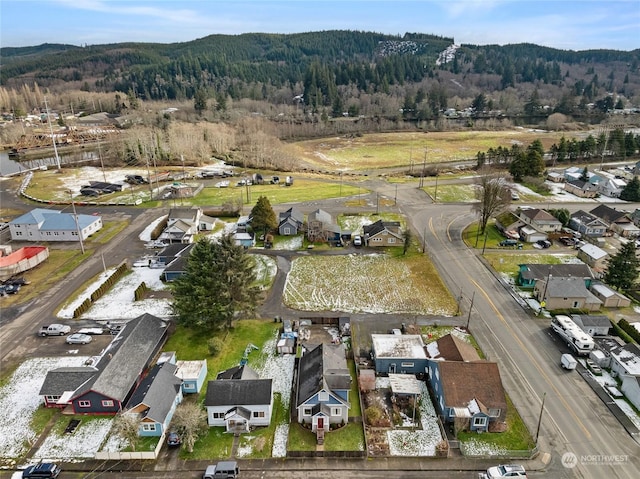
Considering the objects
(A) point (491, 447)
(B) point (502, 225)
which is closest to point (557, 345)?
(A) point (491, 447)

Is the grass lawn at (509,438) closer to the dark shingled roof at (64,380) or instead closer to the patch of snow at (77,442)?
the patch of snow at (77,442)

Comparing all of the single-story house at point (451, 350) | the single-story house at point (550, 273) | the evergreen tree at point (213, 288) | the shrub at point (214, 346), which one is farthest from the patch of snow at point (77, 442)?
the single-story house at point (550, 273)

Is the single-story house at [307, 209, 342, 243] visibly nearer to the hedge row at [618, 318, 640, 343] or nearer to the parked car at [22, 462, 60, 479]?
the hedge row at [618, 318, 640, 343]

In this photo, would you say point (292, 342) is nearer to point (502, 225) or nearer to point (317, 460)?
point (317, 460)

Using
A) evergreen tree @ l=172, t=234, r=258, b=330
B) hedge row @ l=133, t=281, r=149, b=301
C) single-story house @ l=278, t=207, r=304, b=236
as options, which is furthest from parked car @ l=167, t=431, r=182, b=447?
single-story house @ l=278, t=207, r=304, b=236

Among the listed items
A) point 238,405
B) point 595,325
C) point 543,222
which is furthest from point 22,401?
point 543,222

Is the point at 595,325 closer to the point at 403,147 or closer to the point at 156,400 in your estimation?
the point at 156,400
